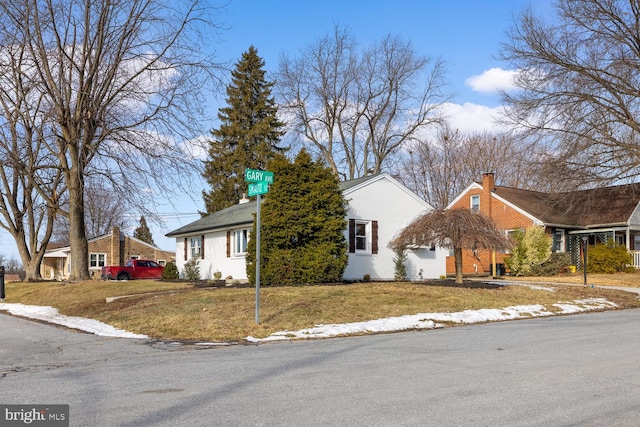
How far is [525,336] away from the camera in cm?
1177

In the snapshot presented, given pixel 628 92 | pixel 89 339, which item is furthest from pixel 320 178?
pixel 628 92

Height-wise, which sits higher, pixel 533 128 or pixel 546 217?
pixel 533 128

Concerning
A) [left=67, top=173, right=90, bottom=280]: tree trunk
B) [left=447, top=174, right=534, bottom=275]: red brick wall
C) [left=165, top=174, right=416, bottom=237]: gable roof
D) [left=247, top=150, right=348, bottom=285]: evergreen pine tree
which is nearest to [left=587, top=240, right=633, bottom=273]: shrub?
[left=447, top=174, right=534, bottom=275]: red brick wall

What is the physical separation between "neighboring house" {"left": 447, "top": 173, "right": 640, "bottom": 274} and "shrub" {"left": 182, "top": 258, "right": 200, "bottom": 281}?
16.2 meters

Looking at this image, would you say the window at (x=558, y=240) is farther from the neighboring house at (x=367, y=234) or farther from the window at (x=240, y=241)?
the window at (x=240, y=241)

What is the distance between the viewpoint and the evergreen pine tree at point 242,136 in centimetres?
4997

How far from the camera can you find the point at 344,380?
24.5ft

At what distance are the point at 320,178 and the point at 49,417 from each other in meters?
18.3

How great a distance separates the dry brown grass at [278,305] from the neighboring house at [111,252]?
1408 inches

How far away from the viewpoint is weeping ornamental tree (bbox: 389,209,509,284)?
21.2 metres

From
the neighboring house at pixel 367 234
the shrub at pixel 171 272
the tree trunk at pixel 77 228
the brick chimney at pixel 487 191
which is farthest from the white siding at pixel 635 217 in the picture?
the tree trunk at pixel 77 228

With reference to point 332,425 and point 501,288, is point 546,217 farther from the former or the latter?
point 332,425

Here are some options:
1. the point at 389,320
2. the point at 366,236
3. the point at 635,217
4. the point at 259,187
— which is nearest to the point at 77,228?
the point at 366,236

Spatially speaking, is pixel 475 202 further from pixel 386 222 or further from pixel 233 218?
pixel 233 218
